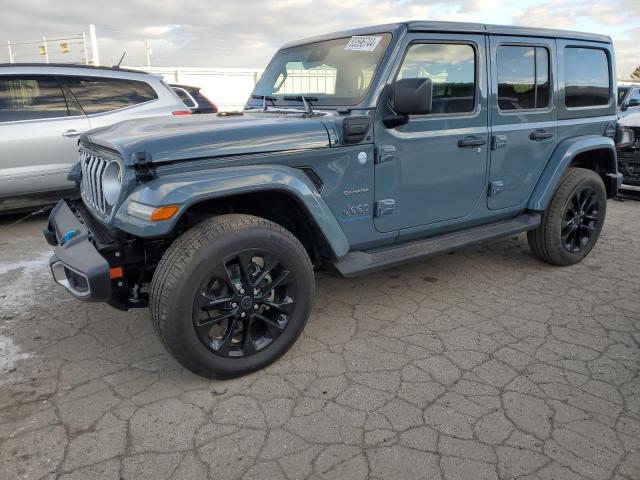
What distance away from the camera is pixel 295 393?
267 centimetres

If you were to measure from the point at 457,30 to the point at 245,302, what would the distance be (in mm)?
2347

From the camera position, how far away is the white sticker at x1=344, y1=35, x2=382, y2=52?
10.6 ft

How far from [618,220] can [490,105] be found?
3.62 m

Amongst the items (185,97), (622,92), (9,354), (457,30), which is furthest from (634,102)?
(9,354)

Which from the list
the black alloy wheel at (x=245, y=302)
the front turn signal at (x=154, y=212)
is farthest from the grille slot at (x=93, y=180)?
the black alloy wheel at (x=245, y=302)

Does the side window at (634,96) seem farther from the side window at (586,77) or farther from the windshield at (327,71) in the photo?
the windshield at (327,71)

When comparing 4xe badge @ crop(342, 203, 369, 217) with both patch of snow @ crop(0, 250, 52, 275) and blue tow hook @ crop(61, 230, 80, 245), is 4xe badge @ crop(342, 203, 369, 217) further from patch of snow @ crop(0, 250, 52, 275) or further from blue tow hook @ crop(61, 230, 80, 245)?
patch of snow @ crop(0, 250, 52, 275)

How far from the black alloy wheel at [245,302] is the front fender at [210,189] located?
0.33 metres

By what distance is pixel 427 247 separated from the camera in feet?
11.4

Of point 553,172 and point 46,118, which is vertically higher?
point 46,118

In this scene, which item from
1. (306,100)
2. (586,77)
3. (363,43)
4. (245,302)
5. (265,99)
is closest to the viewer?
(245,302)

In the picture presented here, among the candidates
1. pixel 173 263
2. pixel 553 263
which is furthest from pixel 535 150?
pixel 173 263

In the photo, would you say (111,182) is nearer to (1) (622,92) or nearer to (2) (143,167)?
(2) (143,167)

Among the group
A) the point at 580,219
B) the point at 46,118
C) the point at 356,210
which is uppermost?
the point at 46,118
